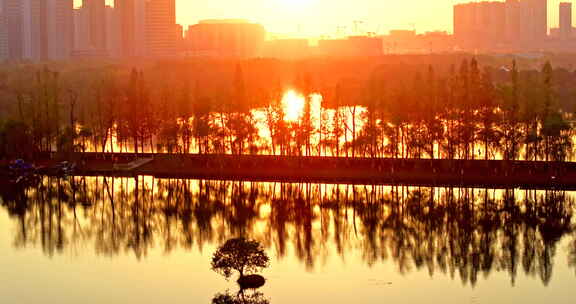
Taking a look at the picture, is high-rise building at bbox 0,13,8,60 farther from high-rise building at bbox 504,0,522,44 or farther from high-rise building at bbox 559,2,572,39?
high-rise building at bbox 559,2,572,39

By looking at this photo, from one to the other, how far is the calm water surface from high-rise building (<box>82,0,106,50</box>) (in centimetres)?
8775

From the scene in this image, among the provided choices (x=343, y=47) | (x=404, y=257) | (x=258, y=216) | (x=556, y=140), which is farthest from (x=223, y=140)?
(x=343, y=47)

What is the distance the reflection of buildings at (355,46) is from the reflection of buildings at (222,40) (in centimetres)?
1220

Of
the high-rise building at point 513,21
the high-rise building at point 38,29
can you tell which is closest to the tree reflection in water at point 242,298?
the high-rise building at point 38,29

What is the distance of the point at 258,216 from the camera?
28.4 meters

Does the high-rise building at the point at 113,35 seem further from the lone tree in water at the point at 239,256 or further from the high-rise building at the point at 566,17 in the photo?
the lone tree in water at the point at 239,256

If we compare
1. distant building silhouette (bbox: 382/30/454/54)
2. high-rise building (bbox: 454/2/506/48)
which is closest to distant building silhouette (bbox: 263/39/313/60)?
distant building silhouette (bbox: 382/30/454/54)

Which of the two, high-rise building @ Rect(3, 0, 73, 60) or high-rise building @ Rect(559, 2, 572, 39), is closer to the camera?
high-rise building @ Rect(3, 0, 73, 60)

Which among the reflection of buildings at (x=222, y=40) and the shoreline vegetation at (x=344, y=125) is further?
the reflection of buildings at (x=222, y=40)

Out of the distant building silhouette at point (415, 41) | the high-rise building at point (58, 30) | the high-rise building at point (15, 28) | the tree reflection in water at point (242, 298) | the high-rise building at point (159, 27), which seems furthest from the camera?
the distant building silhouette at point (415, 41)

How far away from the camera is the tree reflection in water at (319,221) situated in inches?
933

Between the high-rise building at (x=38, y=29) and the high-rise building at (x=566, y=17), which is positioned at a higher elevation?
the high-rise building at (x=566, y=17)

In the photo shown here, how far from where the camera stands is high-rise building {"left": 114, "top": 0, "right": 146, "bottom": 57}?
11425 centimetres

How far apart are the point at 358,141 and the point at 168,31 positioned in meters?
84.9
